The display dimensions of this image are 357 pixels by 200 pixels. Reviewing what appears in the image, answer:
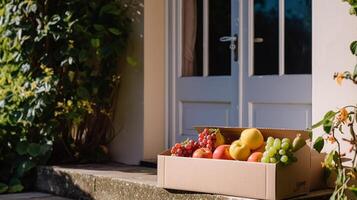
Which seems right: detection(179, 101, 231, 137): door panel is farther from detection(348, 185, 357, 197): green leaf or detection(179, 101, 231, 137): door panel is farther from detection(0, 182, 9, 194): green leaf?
detection(348, 185, 357, 197): green leaf

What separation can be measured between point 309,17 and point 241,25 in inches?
20.0

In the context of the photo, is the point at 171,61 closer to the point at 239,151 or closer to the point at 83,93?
the point at 83,93

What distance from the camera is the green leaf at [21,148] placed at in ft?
15.5

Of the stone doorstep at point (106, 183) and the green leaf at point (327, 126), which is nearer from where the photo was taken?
the green leaf at point (327, 126)

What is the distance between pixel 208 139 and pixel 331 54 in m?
0.71

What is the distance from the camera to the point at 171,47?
475 cm

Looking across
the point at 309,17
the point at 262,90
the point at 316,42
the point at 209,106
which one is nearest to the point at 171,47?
the point at 209,106

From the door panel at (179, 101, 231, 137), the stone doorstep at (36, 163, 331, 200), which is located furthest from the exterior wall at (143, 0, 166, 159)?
the stone doorstep at (36, 163, 331, 200)

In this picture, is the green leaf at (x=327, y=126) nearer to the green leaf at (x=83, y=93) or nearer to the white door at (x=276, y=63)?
the white door at (x=276, y=63)

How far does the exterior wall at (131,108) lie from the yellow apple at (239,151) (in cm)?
157

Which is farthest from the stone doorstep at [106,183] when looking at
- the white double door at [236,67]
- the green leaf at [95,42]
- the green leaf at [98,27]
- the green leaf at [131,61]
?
the green leaf at [98,27]

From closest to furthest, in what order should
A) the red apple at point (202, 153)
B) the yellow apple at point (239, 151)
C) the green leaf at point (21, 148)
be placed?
the yellow apple at point (239, 151) < the red apple at point (202, 153) < the green leaf at point (21, 148)

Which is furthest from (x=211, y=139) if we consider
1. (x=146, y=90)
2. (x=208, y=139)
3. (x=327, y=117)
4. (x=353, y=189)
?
(x=146, y=90)

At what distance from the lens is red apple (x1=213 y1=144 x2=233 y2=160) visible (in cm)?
324
